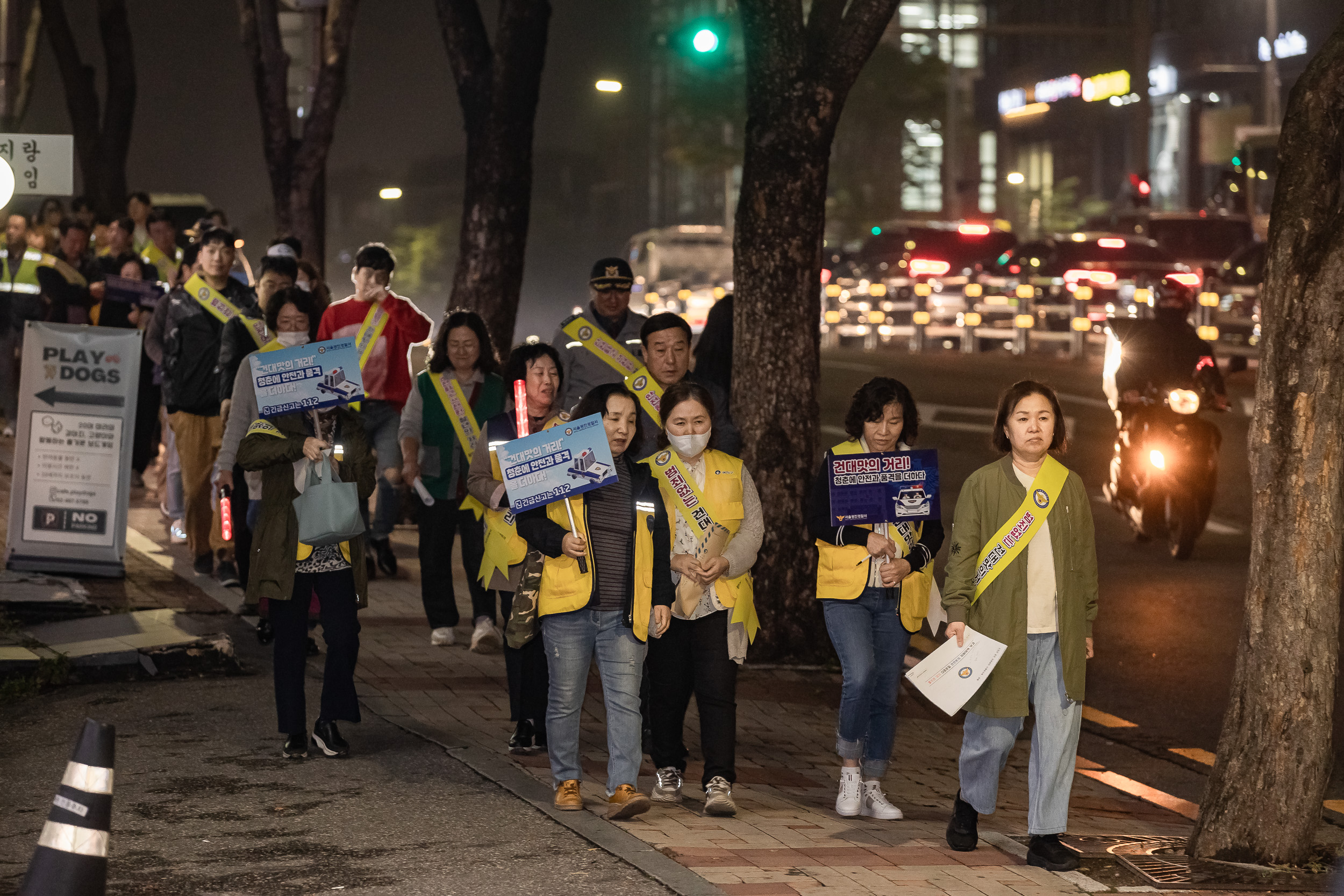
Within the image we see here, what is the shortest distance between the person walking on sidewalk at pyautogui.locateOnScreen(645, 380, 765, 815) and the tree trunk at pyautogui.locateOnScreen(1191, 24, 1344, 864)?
1823 mm

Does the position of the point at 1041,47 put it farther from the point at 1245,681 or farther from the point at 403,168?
the point at 1245,681

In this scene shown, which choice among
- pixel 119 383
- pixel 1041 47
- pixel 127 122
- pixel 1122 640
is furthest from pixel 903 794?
pixel 1041 47

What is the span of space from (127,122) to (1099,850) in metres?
25.8

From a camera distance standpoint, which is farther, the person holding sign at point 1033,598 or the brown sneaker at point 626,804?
the brown sneaker at point 626,804

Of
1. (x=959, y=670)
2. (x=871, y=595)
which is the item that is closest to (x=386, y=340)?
(x=871, y=595)

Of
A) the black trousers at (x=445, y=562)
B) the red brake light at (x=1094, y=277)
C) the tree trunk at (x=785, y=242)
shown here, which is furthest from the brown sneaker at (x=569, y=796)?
the red brake light at (x=1094, y=277)

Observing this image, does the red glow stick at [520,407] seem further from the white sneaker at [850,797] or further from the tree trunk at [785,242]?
the tree trunk at [785,242]

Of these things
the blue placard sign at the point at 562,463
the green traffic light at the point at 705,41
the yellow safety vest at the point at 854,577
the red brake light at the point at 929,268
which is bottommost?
the yellow safety vest at the point at 854,577

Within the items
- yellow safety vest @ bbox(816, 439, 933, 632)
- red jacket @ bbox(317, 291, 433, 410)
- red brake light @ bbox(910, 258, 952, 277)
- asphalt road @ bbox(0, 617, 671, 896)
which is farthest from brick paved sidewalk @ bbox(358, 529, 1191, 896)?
red brake light @ bbox(910, 258, 952, 277)

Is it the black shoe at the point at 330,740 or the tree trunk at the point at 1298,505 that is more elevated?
the tree trunk at the point at 1298,505

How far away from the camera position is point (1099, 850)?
698 cm

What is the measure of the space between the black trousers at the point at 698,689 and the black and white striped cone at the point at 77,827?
10.1ft

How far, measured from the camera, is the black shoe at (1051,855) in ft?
21.8

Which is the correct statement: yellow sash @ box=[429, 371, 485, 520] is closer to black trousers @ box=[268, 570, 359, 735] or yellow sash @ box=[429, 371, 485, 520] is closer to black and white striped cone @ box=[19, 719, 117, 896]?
black trousers @ box=[268, 570, 359, 735]
